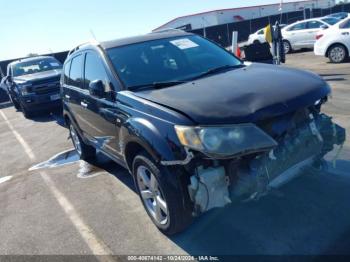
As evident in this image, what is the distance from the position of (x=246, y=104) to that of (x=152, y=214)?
1.54m

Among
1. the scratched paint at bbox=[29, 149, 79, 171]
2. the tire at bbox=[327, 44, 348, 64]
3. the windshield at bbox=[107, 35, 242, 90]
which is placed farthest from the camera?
the tire at bbox=[327, 44, 348, 64]

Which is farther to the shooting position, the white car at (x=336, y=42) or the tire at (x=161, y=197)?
the white car at (x=336, y=42)

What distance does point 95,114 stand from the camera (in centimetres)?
491

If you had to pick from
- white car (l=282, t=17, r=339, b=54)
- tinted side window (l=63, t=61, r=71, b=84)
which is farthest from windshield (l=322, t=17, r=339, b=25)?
tinted side window (l=63, t=61, r=71, b=84)

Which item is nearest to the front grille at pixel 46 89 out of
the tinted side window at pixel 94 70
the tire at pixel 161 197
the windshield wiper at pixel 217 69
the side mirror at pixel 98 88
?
the tinted side window at pixel 94 70

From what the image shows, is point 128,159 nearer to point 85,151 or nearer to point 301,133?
point 301,133

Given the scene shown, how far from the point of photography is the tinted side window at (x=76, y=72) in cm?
554

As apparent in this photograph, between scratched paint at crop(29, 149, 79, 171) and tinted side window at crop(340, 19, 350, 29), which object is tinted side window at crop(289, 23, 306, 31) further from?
scratched paint at crop(29, 149, 79, 171)

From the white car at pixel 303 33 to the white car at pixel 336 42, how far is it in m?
5.03

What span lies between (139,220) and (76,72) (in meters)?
2.54

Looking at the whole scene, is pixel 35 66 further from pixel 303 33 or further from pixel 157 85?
pixel 303 33

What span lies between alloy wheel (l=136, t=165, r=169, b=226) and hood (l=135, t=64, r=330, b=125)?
0.76 m

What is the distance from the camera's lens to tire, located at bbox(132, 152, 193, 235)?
3.37 meters

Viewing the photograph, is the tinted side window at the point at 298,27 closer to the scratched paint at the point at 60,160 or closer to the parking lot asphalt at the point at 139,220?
the parking lot asphalt at the point at 139,220
